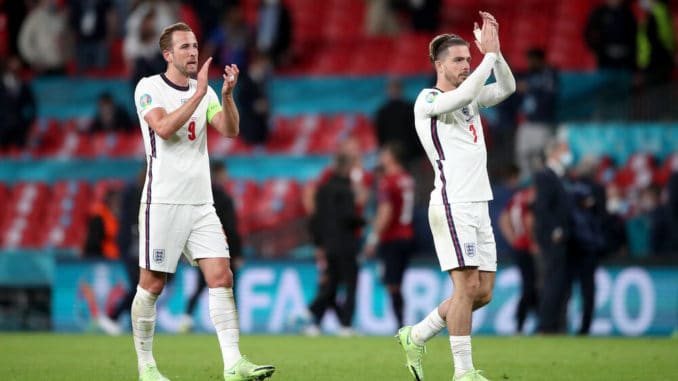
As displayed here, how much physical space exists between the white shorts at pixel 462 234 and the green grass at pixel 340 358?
115 centimetres

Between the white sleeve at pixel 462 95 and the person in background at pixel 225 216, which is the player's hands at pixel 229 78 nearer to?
the white sleeve at pixel 462 95

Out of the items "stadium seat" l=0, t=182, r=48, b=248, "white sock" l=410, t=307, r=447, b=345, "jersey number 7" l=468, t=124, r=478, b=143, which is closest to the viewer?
"jersey number 7" l=468, t=124, r=478, b=143

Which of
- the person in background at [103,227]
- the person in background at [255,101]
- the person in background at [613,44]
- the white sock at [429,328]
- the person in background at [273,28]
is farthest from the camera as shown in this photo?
the person in background at [273,28]

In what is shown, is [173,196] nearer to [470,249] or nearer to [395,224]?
[470,249]

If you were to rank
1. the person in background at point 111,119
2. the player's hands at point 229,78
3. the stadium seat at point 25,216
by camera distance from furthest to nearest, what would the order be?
the person in background at point 111,119
the stadium seat at point 25,216
the player's hands at point 229,78

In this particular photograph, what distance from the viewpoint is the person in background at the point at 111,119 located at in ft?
82.4

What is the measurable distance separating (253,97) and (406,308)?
6.58 m

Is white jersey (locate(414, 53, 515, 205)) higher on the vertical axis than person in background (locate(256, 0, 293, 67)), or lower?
lower

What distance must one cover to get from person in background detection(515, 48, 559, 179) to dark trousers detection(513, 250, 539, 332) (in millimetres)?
3096

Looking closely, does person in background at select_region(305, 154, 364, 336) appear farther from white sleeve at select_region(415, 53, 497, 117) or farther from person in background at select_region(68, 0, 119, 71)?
person in background at select_region(68, 0, 119, 71)

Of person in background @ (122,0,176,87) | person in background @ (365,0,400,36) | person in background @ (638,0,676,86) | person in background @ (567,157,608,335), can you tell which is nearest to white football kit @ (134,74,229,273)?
person in background @ (567,157,608,335)

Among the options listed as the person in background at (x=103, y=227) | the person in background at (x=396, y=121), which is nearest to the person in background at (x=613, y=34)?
the person in background at (x=396, y=121)

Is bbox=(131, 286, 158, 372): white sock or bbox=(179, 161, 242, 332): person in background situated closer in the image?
bbox=(131, 286, 158, 372): white sock

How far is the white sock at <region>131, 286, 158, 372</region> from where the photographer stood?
937 centimetres
